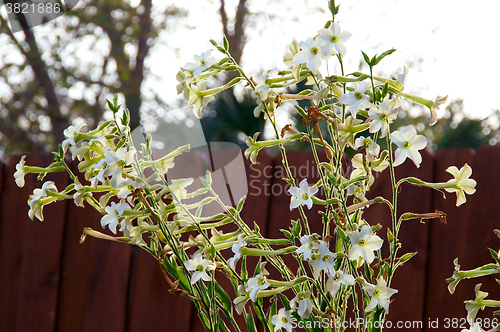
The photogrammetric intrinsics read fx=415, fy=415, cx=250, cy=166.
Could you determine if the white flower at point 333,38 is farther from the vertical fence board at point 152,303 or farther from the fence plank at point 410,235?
the vertical fence board at point 152,303

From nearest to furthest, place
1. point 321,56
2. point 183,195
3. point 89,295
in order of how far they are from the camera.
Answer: point 321,56 < point 183,195 < point 89,295


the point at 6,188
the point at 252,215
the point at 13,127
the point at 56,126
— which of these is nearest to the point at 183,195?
the point at 252,215

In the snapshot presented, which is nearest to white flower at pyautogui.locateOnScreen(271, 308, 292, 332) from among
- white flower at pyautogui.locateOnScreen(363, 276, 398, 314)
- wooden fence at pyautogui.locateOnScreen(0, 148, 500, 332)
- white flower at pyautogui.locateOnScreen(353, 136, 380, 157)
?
white flower at pyautogui.locateOnScreen(363, 276, 398, 314)

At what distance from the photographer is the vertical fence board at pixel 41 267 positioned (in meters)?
1.50

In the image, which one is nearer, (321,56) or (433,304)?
(321,56)

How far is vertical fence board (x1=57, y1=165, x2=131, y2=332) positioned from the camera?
1.49 m

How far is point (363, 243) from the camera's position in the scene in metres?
0.47

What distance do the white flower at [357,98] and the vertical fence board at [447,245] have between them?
40.5 inches

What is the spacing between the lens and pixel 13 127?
5039 millimetres

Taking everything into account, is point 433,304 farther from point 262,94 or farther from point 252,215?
point 262,94

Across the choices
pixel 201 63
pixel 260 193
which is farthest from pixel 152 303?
pixel 201 63

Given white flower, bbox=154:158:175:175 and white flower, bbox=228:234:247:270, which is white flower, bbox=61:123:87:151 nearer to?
white flower, bbox=154:158:175:175

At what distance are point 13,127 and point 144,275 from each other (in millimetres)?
4433

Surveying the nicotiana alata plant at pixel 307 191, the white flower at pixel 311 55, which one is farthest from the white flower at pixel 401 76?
the white flower at pixel 311 55
